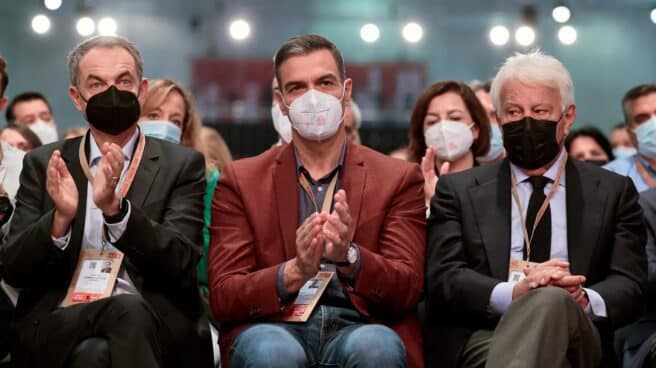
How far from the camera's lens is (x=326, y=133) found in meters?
3.87

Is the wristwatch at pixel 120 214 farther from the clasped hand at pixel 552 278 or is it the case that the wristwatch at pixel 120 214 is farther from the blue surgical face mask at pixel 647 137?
the blue surgical face mask at pixel 647 137

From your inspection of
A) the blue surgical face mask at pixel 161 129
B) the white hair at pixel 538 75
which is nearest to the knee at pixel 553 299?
the white hair at pixel 538 75

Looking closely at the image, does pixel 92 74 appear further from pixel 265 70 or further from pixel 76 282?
pixel 265 70

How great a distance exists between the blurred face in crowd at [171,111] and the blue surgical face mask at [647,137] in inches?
101

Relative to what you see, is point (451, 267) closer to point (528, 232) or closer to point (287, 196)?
point (528, 232)

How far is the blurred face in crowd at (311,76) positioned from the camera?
155 inches

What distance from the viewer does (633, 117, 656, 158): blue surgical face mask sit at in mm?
5578

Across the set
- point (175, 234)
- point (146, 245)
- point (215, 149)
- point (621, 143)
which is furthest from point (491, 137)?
point (621, 143)

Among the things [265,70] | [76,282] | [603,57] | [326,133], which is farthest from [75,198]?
[603,57]

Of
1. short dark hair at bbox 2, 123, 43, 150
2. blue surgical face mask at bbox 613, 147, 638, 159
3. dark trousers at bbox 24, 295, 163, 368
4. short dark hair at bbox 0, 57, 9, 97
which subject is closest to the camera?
dark trousers at bbox 24, 295, 163, 368

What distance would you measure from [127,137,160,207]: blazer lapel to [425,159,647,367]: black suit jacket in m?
1.13

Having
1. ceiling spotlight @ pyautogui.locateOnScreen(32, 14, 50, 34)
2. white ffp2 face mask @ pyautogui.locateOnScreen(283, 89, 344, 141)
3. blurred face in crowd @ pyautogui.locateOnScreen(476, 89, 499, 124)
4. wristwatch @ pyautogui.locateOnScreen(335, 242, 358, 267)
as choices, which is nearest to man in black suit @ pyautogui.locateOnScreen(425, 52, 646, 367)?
wristwatch @ pyautogui.locateOnScreen(335, 242, 358, 267)

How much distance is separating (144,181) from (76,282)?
0.48 m

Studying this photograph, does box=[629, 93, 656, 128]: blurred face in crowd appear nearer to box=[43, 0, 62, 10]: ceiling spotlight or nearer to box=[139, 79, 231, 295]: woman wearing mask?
box=[139, 79, 231, 295]: woman wearing mask
